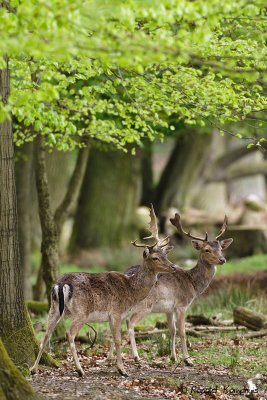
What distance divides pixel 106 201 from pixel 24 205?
7.92 meters

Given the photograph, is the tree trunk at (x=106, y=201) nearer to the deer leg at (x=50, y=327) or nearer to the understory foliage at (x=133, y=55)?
the understory foliage at (x=133, y=55)

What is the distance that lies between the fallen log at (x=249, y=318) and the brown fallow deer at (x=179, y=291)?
146 centimetres

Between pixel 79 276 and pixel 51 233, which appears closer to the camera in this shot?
pixel 79 276

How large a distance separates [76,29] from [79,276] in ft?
11.1

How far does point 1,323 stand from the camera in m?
9.56

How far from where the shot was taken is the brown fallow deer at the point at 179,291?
10.8m

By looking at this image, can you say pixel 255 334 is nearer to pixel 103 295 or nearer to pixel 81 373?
pixel 103 295

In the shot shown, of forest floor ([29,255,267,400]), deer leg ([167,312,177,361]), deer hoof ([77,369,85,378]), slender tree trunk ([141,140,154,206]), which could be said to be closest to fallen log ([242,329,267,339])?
forest floor ([29,255,267,400])

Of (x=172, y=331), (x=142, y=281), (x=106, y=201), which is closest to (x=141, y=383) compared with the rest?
(x=142, y=281)

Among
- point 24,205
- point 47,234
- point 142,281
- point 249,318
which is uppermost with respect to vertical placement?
point 24,205

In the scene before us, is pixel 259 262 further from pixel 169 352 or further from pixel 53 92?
pixel 53 92

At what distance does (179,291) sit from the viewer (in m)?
11.3

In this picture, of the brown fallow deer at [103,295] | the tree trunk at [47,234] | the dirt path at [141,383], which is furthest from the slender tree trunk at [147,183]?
the dirt path at [141,383]

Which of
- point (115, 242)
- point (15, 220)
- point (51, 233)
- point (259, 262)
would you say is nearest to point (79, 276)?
point (15, 220)
